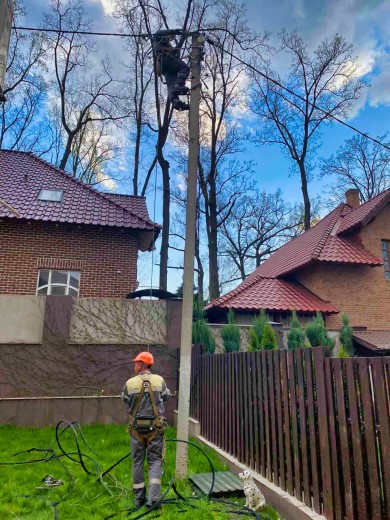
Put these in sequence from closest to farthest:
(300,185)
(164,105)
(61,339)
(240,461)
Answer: (240,461) < (61,339) < (164,105) < (300,185)

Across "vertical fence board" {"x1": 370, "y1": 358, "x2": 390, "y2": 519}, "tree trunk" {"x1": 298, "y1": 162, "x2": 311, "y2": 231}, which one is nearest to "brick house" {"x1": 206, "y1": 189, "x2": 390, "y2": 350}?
"tree trunk" {"x1": 298, "y1": 162, "x2": 311, "y2": 231}

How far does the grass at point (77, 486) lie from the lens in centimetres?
395

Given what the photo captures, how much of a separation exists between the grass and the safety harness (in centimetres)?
72

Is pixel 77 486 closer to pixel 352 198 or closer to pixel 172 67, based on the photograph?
pixel 172 67

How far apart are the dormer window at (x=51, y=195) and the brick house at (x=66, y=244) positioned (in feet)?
0.10

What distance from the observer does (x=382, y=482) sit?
2902 millimetres

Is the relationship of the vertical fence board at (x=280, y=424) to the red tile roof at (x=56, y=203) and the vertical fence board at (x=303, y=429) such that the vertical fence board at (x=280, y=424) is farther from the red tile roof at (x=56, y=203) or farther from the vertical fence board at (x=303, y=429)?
the red tile roof at (x=56, y=203)

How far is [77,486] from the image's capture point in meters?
4.70

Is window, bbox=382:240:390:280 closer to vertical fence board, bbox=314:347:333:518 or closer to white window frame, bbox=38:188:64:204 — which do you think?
white window frame, bbox=38:188:64:204

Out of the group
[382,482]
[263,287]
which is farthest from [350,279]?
[382,482]

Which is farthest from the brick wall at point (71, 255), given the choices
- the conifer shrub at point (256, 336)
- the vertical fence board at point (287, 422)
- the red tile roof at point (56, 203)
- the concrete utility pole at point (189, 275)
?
the vertical fence board at point (287, 422)

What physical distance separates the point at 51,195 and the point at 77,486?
967cm

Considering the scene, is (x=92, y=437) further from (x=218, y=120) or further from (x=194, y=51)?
(x=218, y=120)

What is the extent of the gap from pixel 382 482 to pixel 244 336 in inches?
296
